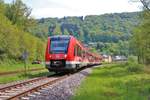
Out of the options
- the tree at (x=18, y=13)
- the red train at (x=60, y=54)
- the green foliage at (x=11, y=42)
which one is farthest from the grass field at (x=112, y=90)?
the tree at (x=18, y=13)

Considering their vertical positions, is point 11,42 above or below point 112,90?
above

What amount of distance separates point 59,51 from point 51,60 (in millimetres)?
1057

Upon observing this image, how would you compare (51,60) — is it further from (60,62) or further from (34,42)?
(34,42)

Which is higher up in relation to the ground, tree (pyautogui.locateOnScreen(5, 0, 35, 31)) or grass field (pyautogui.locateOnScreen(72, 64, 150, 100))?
tree (pyautogui.locateOnScreen(5, 0, 35, 31))

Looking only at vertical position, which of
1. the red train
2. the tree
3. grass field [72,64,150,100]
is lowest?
grass field [72,64,150,100]

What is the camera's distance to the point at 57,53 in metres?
36.2

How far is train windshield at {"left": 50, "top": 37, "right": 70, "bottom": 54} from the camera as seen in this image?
36.5 m

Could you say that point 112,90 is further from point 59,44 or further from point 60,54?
point 59,44

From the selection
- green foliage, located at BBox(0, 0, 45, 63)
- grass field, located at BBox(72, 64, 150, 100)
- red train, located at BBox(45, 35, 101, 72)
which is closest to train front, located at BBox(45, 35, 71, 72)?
red train, located at BBox(45, 35, 101, 72)

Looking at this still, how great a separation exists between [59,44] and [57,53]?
0.97 meters

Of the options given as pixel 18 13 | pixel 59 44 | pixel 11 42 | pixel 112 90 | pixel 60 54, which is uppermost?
pixel 18 13

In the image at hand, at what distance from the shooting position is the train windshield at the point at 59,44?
3648cm

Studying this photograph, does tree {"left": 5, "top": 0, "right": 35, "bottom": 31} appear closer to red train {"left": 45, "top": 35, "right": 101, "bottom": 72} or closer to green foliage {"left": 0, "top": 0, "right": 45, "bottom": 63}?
green foliage {"left": 0, "top": 0, "right": 45, "bottom": 63}

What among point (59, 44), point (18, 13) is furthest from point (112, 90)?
point (18, 13)
